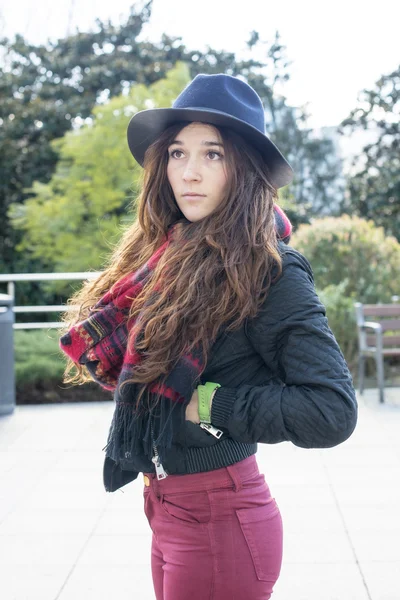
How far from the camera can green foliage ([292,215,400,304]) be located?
10531 millimetres

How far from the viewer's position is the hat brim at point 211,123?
1985 millimetres

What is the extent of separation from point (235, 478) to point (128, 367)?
1.16 ft

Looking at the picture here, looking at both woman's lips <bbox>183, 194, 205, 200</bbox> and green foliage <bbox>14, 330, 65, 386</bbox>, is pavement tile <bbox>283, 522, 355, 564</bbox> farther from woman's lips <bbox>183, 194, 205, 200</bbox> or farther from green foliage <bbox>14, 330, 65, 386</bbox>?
green foliage <bbox>14, 330, 65, 386</bbox>

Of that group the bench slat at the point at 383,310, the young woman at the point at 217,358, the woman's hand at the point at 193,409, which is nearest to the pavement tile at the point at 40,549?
the young woman at the point at 217,358

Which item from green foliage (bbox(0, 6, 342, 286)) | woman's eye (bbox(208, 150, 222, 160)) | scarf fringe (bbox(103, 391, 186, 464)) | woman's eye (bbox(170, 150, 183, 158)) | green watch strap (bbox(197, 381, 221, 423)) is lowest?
scarf fringe (bbox(103, 391, 186, 464))

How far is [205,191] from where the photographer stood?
2.02 meters

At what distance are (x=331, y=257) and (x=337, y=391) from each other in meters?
9.10

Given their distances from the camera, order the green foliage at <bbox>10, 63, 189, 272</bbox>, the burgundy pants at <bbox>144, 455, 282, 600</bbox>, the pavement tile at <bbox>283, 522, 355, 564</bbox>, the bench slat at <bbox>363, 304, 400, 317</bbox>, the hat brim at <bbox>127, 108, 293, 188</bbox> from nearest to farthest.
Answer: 1. the burgundy pants at <bbox>144, 455, 282, 600</bbox>
2. the hat brim at <bbox>127, 108, 293, 188</bbox>
3. the pavement tile at <bbox>283, 522, 355, 564</bbox>
4. the bench slat at <bbox>363, 304, 400, 317</bbox>
5. the green foliage at <bbox>10, 63, 189, 272</bbox>

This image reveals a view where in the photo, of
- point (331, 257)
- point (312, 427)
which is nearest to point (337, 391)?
point (312, 427)

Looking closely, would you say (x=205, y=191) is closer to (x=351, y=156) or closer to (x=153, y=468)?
(x=153, y=468)

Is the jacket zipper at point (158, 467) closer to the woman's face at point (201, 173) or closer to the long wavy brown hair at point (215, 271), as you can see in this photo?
the long wavy brown hair at point (215, 271)

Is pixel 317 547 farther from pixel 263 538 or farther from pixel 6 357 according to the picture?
pixel 6 357

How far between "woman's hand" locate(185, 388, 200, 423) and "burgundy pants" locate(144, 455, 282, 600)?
0.14m

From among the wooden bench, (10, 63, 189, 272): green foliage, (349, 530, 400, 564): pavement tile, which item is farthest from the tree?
(349, 530, 400, 564): pavement tile
